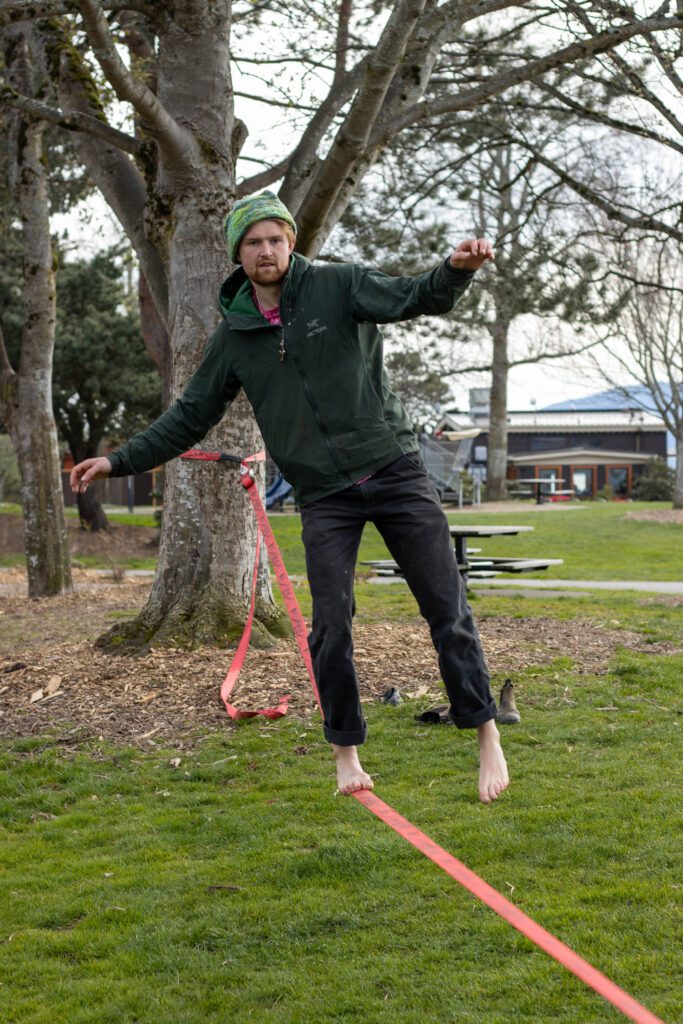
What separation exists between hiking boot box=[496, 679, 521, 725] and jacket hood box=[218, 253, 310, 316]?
341 centimetres

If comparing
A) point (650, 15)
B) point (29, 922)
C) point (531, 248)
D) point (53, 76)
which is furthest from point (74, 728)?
point (531, 248)

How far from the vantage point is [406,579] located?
4145mm

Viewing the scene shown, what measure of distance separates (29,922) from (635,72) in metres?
9.86

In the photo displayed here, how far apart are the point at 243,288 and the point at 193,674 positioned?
396 centimetres

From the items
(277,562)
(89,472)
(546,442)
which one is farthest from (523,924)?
(546,442)

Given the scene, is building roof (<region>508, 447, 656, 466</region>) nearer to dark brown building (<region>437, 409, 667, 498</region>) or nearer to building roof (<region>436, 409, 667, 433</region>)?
dark brown building (<region>437, 409, 667, 498</region>)

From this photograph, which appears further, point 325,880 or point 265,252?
point 325,880

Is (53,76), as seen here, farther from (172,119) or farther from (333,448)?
(333,448)

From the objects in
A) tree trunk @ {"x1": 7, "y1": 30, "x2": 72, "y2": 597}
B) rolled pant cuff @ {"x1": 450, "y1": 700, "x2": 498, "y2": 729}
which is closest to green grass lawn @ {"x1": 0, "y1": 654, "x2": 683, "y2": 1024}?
rolled pant cuff @ {"x1": 450, "y1": 700, "x2": 498, "y2": 729}

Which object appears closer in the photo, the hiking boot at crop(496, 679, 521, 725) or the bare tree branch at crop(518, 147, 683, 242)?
the hiking boot at crop(496, 679, 521, 725)

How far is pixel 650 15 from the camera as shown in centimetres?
937

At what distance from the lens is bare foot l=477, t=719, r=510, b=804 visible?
4.23m

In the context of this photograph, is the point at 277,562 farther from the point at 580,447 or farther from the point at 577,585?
the point at 580,447

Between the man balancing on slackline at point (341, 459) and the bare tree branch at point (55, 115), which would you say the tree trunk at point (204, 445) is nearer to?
the bare tree branch at point (55, 115)
